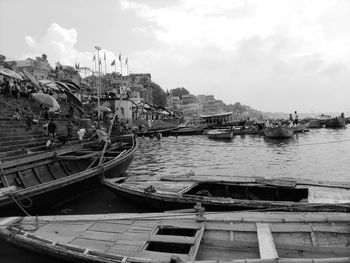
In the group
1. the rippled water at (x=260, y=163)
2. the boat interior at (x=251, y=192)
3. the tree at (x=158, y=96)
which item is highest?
the tree at (x=158, y=96)

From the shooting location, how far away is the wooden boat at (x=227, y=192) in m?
10.2

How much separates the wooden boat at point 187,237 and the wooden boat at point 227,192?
2.39 metres

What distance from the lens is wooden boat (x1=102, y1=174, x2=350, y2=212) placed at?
33.4 ft

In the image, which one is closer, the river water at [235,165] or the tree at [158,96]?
the river water at [235,165]

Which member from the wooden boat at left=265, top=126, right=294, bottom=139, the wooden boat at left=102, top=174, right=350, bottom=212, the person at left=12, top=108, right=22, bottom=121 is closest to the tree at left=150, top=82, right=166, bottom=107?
the wooden boat at left=265, top=126, right=294, bottom=139

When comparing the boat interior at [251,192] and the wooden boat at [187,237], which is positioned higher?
the wooden boat at [187,237]

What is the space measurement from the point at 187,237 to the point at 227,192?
6.07 m

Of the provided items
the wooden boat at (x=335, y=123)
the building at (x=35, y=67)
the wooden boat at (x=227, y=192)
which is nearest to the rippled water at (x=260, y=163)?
the wooden boat at (x=227, y=192)

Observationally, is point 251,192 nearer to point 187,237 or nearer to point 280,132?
point 187,237

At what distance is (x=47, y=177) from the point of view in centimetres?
1450

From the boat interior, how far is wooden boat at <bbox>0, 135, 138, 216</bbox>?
4.25 metres

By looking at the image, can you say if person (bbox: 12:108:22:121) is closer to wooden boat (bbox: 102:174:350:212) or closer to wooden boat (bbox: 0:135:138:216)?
wooden boat (bbox: 0:135:138:216)

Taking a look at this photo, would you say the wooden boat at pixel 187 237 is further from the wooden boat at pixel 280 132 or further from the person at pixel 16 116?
the wooden boat at pixel 280 132

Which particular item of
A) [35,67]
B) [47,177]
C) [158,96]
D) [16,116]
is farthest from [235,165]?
[158,96]
